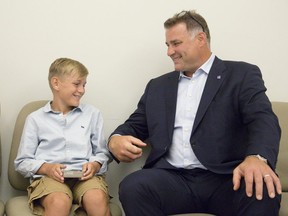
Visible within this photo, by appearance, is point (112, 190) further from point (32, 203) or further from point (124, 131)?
point (32, 203)

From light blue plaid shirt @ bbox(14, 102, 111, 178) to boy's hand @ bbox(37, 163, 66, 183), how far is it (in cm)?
3

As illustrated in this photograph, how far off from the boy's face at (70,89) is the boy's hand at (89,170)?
322 mm

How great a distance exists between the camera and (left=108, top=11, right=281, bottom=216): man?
1534mm

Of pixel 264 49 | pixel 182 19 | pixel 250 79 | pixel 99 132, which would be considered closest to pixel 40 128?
pixel 99 132

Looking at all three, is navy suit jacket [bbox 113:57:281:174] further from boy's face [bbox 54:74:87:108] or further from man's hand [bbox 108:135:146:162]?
boy's face [bbox 54:74:87:108]

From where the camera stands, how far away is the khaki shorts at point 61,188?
1632 mm

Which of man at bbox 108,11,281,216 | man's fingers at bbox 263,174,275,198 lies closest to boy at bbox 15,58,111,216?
man at bbox 108,11,281,216

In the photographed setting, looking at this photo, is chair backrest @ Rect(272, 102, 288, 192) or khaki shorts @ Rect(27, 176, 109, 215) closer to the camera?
khaki shorts @ Rect(27, 176, 109, 215)

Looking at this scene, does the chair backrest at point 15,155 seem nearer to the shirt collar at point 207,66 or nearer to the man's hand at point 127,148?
the man's hand at point 127,148

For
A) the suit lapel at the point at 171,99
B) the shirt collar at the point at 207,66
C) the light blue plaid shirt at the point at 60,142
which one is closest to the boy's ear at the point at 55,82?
the light blue plaid shirt at the point at 60,142

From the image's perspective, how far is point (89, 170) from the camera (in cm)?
175

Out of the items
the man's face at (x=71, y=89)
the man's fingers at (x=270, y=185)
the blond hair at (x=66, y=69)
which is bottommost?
the man's fingers at (x=270, y=185)

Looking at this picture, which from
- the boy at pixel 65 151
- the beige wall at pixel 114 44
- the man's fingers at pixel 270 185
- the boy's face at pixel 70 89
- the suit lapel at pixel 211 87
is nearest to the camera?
the man's fingers at pixel 270 185

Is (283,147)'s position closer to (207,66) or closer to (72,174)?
(207,66)
